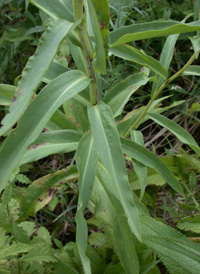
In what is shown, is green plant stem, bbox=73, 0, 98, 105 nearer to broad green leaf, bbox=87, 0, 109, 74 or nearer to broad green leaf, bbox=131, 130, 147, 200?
broad green leaf, bbox=87, 0, 109, 74

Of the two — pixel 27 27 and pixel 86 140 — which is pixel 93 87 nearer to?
pixel 86 140

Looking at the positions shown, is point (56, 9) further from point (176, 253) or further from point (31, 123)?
point (176, 253)

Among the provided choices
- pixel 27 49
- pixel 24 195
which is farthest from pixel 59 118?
pixel 27 49

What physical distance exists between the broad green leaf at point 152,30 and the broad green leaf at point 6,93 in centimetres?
47

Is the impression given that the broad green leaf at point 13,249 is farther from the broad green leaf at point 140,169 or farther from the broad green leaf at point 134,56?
the broad green leaf at point 134,56

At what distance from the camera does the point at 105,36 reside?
717 mm

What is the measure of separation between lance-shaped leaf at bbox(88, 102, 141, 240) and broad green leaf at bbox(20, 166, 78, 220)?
373mm

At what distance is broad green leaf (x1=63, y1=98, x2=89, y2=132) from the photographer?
129 cm

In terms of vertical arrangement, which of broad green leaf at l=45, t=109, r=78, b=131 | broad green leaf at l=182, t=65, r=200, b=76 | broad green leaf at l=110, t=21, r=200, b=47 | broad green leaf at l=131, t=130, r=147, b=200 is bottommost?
broad green leaf at l=131, t=130, r=147, b=200

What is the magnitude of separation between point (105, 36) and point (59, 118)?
555 millimetres

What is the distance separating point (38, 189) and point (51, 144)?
0.20 meters

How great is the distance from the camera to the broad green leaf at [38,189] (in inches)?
48.2

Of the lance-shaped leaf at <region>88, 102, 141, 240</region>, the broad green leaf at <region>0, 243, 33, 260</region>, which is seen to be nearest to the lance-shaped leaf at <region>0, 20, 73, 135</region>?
the lance-shaped leaf at <region>88, 102, 141, 240</region>

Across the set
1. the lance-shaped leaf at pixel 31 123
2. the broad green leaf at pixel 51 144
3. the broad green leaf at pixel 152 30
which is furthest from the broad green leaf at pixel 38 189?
the broad green leaf at pixel 152 30
